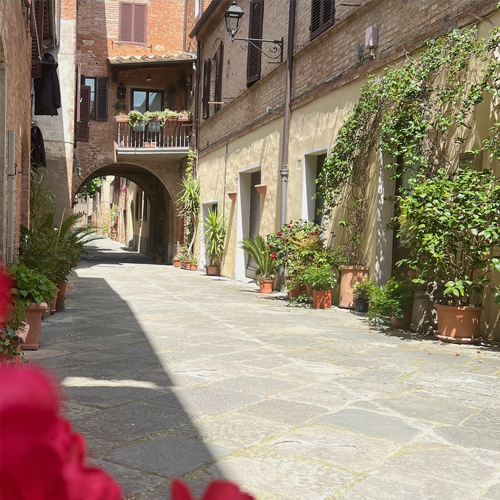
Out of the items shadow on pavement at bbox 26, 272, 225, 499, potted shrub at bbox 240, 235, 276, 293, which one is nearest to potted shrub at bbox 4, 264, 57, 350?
shadow on pavement at bbox 26, 272, 225, 499

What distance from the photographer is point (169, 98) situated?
68.4ft

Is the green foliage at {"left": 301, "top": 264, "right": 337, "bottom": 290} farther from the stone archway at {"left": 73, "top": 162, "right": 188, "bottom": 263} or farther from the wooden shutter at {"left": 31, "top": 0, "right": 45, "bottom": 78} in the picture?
the stone archway at {"left": 73, "top": 162, "right": 188, "bottom": 263}

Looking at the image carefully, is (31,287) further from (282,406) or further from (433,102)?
(433,102)

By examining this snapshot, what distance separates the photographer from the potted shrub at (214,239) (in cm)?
1559

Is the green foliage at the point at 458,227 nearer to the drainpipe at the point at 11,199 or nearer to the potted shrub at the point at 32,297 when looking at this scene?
the potted shrub at the point at 32,297

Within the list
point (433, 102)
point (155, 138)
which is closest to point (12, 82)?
point (433, 102)

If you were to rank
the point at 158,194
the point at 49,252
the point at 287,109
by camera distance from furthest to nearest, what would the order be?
1. the point at 158,194
2. the point at 287,109
3. the point at 49,252

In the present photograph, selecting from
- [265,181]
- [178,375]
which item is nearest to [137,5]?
[265,181]

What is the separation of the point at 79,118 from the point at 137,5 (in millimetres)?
5852

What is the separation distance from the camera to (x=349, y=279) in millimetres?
8875

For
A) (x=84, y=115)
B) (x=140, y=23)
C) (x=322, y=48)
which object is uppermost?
(x=140, y=23)

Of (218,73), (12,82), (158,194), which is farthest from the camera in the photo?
(158,194)

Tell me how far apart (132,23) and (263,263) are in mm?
12492

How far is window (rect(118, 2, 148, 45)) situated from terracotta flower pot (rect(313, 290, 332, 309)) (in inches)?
571
